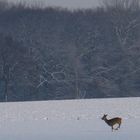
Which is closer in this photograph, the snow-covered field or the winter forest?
the snow-covered field

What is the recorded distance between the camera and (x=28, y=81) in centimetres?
7769

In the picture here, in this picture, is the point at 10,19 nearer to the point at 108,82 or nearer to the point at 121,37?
the point at 121,37

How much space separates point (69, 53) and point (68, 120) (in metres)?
65.2

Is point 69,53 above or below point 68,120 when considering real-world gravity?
above

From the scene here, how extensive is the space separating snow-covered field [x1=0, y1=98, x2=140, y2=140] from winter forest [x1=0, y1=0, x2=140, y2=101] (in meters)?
42.5

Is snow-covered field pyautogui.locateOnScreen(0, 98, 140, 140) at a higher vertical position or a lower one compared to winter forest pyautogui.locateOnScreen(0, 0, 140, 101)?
lower

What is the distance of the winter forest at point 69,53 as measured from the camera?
7744 centimetres

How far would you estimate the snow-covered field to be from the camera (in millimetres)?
17125

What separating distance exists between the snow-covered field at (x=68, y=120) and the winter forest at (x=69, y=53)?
42461 mm

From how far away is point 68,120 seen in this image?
77.0 feet

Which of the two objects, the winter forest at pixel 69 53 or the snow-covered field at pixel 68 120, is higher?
the winter forest at pixel 69 53

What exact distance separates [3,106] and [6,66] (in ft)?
159

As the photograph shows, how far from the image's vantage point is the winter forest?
77.4 metres

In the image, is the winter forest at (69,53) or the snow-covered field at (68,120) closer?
the snow-covered field at (68,120)
